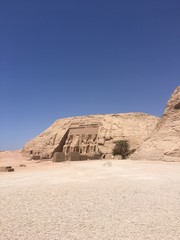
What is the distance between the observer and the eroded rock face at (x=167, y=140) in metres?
19.3

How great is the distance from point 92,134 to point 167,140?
867 inches

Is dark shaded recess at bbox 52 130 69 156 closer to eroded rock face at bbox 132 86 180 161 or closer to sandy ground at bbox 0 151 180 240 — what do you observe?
eroded rock face at bbox 132 86 180 161

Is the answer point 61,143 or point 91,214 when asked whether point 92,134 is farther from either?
point 91,214

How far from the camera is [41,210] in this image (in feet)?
18.7

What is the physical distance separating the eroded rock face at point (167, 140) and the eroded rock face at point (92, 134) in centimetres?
1226

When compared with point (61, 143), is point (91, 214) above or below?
below

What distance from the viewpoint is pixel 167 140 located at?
20688 mm

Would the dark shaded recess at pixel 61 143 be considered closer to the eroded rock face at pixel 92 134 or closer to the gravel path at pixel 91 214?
the eroded rock face at pixel 92 134

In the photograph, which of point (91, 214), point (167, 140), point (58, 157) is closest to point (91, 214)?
point (91, 214)

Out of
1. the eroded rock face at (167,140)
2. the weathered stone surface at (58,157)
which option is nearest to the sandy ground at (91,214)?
the eroded rock face at (167,140)

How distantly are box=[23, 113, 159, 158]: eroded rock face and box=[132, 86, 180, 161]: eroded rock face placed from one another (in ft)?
40.2

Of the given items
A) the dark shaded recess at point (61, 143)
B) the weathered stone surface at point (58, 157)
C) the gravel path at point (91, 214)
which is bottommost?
the gravel path at point (91, 214)

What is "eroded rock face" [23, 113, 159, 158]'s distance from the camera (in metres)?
37.7

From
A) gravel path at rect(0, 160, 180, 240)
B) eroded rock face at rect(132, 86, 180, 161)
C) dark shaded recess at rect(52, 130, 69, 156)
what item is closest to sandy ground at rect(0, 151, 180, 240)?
gravel path at rect(0, 160, 180, 240)
